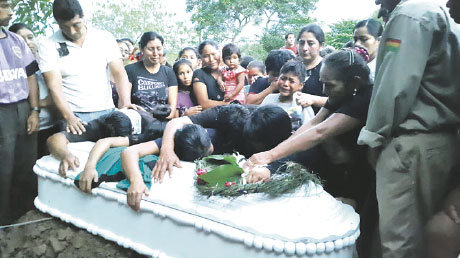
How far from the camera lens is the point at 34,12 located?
170 inches

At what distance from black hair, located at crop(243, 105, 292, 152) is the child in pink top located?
1459 millimetres

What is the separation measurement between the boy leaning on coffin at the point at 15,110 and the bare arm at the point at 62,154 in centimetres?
34

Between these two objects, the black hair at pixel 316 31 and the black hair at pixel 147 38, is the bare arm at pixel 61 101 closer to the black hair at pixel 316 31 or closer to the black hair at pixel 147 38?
the black hair at pixel 147 38

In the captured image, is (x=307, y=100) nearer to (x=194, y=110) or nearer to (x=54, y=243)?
(x=194, y=110)

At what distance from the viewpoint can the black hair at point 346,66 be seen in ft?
7.38

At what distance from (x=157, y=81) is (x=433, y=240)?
8.46 feet

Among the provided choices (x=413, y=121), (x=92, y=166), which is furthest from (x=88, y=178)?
(x=413, y=121)

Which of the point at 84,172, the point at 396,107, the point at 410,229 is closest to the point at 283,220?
the point at 410,229

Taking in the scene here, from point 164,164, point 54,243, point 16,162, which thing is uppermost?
point 164,164

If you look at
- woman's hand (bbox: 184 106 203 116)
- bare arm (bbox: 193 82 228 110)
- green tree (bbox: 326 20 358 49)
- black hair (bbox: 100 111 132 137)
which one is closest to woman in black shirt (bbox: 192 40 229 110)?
bare arm (bbox: 193 82 228 110)

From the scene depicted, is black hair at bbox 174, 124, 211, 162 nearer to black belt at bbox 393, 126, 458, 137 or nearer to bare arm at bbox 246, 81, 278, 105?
black belt at bbox 393, 126, 458, 137

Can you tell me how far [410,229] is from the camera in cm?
182

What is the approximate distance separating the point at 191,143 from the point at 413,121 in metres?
1.19

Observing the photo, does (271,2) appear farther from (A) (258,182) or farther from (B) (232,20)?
(A) (258,182)
